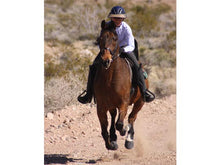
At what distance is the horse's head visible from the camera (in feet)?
24.5

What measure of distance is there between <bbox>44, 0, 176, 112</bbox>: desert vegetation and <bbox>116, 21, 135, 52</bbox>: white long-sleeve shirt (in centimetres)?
616

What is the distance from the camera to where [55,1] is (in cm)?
4581

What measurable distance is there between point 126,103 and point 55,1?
39.2 m

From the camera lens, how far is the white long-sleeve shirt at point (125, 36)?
29.0 ft

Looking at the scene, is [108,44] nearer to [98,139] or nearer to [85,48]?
[98,139]

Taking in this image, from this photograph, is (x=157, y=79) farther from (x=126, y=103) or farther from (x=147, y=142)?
(x=126, y=103)

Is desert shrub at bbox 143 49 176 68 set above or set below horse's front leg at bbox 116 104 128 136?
above

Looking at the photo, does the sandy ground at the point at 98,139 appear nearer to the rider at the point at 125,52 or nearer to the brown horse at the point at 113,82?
the brown horse at the point at 113,82

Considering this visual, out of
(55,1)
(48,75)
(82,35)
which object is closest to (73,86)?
(48,75)

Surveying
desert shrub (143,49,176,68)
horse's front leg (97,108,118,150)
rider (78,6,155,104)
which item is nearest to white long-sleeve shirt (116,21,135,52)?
rider (78,6,155,104)

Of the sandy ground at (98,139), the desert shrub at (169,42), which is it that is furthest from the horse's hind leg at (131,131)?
the desert shrub at (169,42)

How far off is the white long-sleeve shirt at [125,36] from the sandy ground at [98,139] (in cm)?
278

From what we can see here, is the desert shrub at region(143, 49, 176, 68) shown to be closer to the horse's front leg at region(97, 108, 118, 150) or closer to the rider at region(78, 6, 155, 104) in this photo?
the rider at region(78, 6, 155, 104)

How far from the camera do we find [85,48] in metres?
24.1
